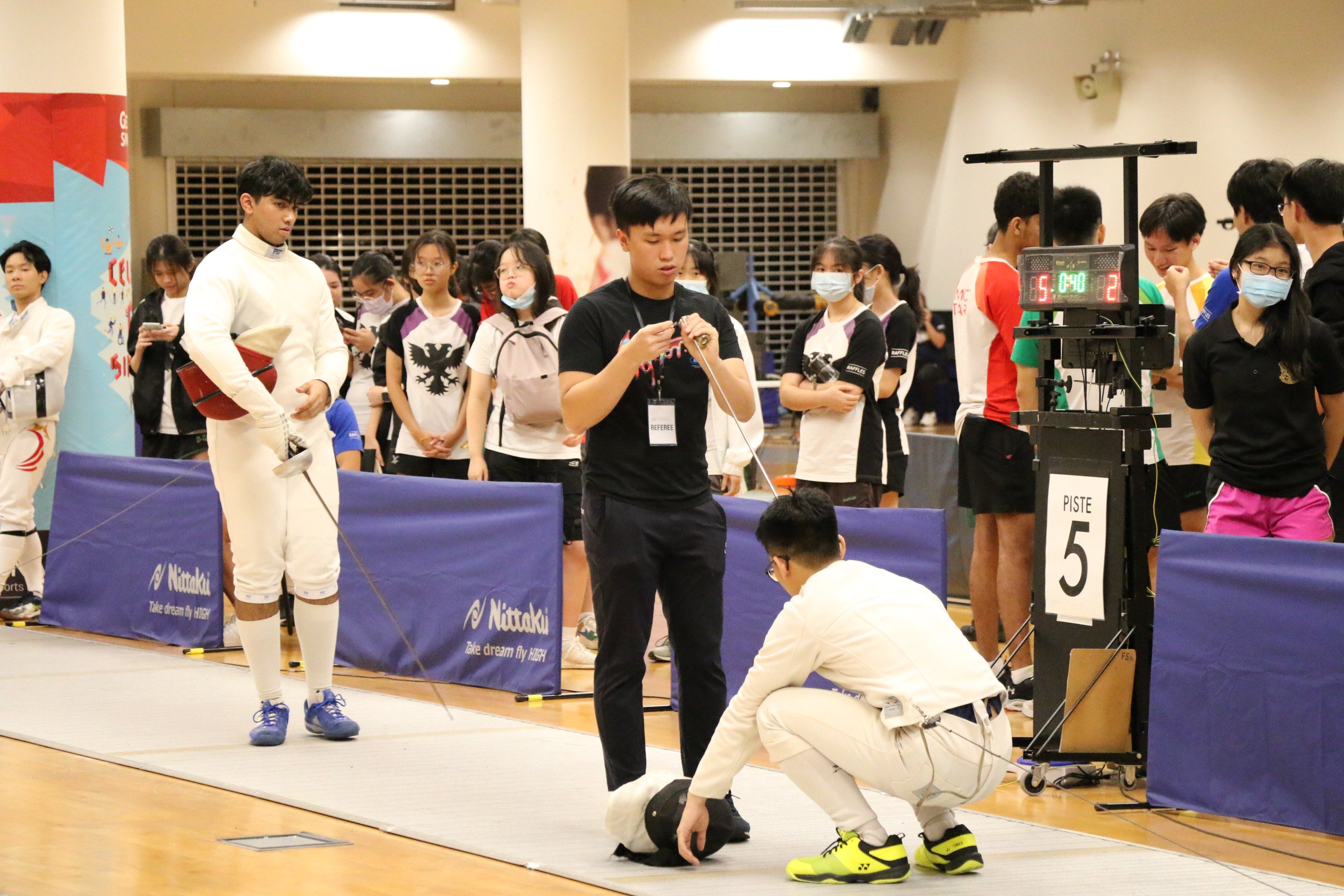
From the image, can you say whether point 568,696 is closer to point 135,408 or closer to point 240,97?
point 135,408

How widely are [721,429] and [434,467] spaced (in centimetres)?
132

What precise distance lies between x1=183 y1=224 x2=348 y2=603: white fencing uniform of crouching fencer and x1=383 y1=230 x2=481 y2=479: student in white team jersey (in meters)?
1.53

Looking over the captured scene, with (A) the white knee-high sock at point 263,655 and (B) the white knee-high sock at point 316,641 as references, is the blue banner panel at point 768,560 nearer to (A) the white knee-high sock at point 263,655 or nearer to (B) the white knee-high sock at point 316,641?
(B) the white knee-high sock at point 316,641

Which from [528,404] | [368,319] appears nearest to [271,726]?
[528,404]

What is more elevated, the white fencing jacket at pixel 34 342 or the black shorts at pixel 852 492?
the white fencing jacket at pixel 34 342

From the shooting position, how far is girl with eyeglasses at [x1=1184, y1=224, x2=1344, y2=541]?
4.07 m

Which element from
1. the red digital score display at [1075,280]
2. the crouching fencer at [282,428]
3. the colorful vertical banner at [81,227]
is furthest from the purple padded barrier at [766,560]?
the colorful vertical banner at [81,227]

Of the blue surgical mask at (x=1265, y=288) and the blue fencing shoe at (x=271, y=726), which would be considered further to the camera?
the blue fencing shoe at (x=271, y=726)

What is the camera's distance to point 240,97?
15.5 metres

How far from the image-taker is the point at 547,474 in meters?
5.95

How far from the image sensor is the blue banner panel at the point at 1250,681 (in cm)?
365

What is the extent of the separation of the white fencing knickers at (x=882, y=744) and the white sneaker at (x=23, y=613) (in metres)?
4.93

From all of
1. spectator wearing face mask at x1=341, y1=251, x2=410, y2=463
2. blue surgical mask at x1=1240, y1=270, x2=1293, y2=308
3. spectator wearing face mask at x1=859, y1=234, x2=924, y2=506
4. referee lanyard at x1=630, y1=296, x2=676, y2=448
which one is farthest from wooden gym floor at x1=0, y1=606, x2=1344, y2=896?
spectator wearing face mask at x1=341, y1=251, x2=410, y2=463

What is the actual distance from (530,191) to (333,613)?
8026 millimetres
